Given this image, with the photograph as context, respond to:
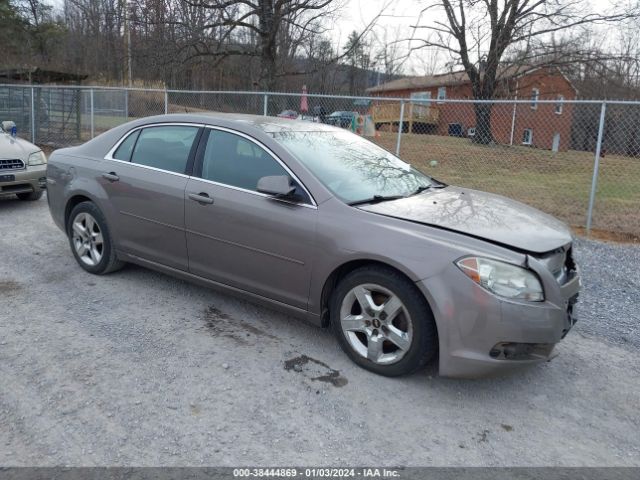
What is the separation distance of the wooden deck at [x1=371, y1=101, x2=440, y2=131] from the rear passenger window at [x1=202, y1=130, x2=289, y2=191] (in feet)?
46.5

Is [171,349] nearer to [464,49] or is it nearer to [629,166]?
[629,166]

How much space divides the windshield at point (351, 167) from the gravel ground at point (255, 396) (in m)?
1.13

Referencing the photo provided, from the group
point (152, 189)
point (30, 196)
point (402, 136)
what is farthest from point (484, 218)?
point (402, 136)

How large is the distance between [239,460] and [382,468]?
0.69 meters

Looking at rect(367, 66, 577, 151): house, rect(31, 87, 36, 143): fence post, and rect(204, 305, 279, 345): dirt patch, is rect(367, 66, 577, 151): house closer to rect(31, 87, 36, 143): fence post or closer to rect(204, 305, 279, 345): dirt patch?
rect(31, 87, 36, 143): fence post

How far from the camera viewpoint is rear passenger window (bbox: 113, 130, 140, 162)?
4.81m

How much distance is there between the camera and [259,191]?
383 cm

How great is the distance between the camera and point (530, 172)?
1420cm

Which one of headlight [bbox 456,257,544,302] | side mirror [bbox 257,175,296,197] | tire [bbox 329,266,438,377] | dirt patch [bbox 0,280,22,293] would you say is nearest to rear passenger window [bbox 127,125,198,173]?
side mirror [bbox 257,175,296,197]

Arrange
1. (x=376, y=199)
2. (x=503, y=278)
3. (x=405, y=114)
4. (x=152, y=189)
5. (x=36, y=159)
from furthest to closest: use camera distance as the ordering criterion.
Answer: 1. (x=405, y=114)
2. (x=36, y=159)
3. (x=152, y=189)
4. (x=376, y=199)
5. (x=503, y=278)

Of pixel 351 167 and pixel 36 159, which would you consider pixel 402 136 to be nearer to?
pixel 36 159

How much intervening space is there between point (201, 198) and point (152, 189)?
58cm

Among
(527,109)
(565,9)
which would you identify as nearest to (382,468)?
(565,9)

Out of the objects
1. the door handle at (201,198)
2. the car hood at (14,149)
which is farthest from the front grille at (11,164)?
the door handle at (201,198)
